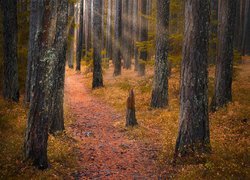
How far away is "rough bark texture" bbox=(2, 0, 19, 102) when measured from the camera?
14.4 m

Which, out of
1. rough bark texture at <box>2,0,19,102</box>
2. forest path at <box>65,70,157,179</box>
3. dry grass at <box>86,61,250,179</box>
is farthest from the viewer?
rough bark texture at <box>2,0,19,102</box>

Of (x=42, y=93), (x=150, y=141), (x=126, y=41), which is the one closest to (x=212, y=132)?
(x=150, y=141)

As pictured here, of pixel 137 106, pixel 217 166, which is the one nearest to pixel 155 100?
pixel 137 106

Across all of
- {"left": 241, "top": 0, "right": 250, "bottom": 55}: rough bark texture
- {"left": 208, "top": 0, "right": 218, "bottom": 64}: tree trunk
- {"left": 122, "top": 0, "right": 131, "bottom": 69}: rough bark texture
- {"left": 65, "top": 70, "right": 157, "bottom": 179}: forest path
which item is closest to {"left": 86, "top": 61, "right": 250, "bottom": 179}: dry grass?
{"left": 65, "top": 70, "right": 157, "bottom": 179}: forest path

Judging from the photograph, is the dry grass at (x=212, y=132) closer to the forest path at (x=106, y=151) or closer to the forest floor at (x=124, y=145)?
the forest floor at (x=124, y=145)

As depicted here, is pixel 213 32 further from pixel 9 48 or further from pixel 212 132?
pixel 9 48

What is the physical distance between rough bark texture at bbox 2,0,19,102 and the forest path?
3.23 m

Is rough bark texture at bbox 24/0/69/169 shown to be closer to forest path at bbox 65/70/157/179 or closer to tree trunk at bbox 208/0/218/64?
forest path at bbox 65/70/157/179

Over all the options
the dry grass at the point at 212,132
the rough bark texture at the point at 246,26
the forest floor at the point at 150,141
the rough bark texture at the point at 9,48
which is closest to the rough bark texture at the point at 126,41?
the dry grass at the point at 212,132

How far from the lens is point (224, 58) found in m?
13.6

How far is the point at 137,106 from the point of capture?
15680mm

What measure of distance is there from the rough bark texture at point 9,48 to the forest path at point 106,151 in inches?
127

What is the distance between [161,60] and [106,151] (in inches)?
252

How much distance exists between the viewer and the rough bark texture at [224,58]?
13.4m
